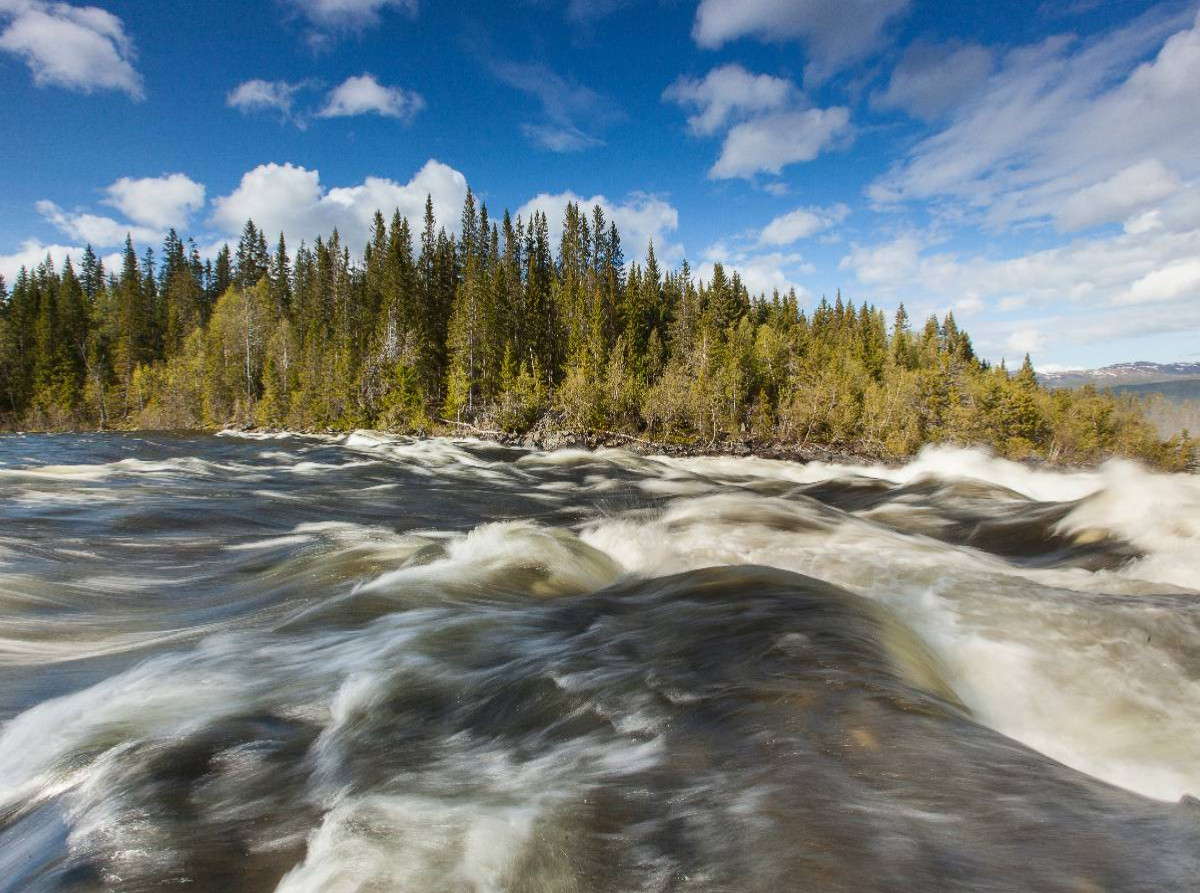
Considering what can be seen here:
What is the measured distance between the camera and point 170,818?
8.57ft

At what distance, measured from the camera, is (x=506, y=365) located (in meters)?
51.5

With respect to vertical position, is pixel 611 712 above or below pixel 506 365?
below

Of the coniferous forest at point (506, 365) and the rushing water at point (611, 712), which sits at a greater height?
the coniferous forest at point (506, 365)

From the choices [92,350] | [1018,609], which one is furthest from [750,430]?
[92,350]

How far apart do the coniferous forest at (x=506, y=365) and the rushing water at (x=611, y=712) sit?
3780cm

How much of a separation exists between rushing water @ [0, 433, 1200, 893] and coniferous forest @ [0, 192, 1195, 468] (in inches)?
1488

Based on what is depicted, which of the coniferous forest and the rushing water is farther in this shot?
the coniferous forest

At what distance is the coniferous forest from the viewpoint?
50.6 metres

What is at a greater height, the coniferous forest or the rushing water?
the coniferous forest

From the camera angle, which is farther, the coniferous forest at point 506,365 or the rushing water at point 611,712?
the coniferous forest at point 506,365

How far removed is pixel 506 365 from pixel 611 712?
49612 millimetres

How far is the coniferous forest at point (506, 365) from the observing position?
166 ft

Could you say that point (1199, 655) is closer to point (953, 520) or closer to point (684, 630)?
point (684, 630)

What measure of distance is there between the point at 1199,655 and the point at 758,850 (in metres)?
4.09
